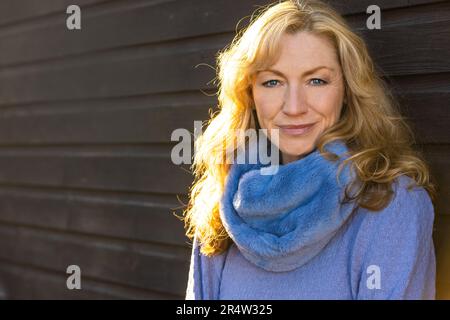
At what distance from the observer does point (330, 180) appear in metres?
1.81

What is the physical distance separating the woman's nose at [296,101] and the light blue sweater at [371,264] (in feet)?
1.02

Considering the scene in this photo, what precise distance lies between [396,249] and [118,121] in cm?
178

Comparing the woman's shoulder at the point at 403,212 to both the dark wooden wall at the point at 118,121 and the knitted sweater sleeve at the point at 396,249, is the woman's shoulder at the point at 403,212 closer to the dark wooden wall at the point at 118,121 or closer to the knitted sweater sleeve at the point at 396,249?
the knitted sweater sleeve at the point at 396,249

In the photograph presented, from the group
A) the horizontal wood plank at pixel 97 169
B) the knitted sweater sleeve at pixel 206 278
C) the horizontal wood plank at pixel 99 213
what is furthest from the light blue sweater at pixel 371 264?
the horizontal wood plank at pixel 97 169

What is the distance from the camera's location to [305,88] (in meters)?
1.90

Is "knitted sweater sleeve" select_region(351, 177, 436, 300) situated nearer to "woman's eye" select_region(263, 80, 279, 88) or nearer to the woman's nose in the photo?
the woman's nose

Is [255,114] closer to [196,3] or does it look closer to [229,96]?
[229,96]

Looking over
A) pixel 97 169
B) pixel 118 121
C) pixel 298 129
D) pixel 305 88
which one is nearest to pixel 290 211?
pixel 298 129

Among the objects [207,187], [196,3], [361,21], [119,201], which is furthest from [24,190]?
[361,21]

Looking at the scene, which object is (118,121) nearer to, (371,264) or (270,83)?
(270,83)

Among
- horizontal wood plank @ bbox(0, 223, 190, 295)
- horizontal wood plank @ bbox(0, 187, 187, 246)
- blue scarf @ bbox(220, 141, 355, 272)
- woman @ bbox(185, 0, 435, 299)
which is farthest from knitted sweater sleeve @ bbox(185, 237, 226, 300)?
horizontal wood plank @ bbox(0, 223, 190, 295)

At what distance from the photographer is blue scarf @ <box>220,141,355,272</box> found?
179cm

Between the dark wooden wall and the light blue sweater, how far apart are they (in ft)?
1.00

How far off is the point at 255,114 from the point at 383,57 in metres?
0.43
